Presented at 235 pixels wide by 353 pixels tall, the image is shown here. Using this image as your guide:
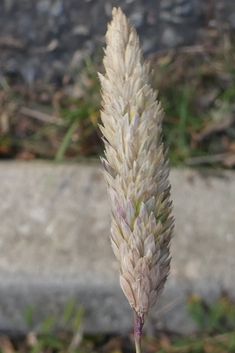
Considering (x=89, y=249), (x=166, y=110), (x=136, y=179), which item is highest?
(x=166, y=110)

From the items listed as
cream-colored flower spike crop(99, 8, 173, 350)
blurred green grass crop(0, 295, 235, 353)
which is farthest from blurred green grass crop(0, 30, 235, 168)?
cream-colored flower spike crop(99, 8, 173, 350)

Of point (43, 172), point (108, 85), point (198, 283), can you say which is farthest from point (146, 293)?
point (43, 172)

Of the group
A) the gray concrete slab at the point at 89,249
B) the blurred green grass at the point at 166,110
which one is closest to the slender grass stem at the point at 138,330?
the gray concrete slab at the point at 89,249

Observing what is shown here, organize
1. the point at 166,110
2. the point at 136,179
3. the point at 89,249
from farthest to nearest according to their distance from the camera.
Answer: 1. the point at 166,110
2. the point at 89,249
3. the point at 136,179

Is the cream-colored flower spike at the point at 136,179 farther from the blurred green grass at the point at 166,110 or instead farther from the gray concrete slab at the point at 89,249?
the blurred green grass at the point at 166,110

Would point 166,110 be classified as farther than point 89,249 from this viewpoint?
Yes

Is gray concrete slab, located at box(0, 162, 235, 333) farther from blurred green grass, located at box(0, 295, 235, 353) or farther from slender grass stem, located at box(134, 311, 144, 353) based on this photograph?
slender grass stem, located at box(134, 311, 144, 353)

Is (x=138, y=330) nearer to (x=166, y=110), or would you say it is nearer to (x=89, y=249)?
(x=89, y=249)

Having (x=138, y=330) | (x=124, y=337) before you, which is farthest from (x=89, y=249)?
(x=138, y=330)
